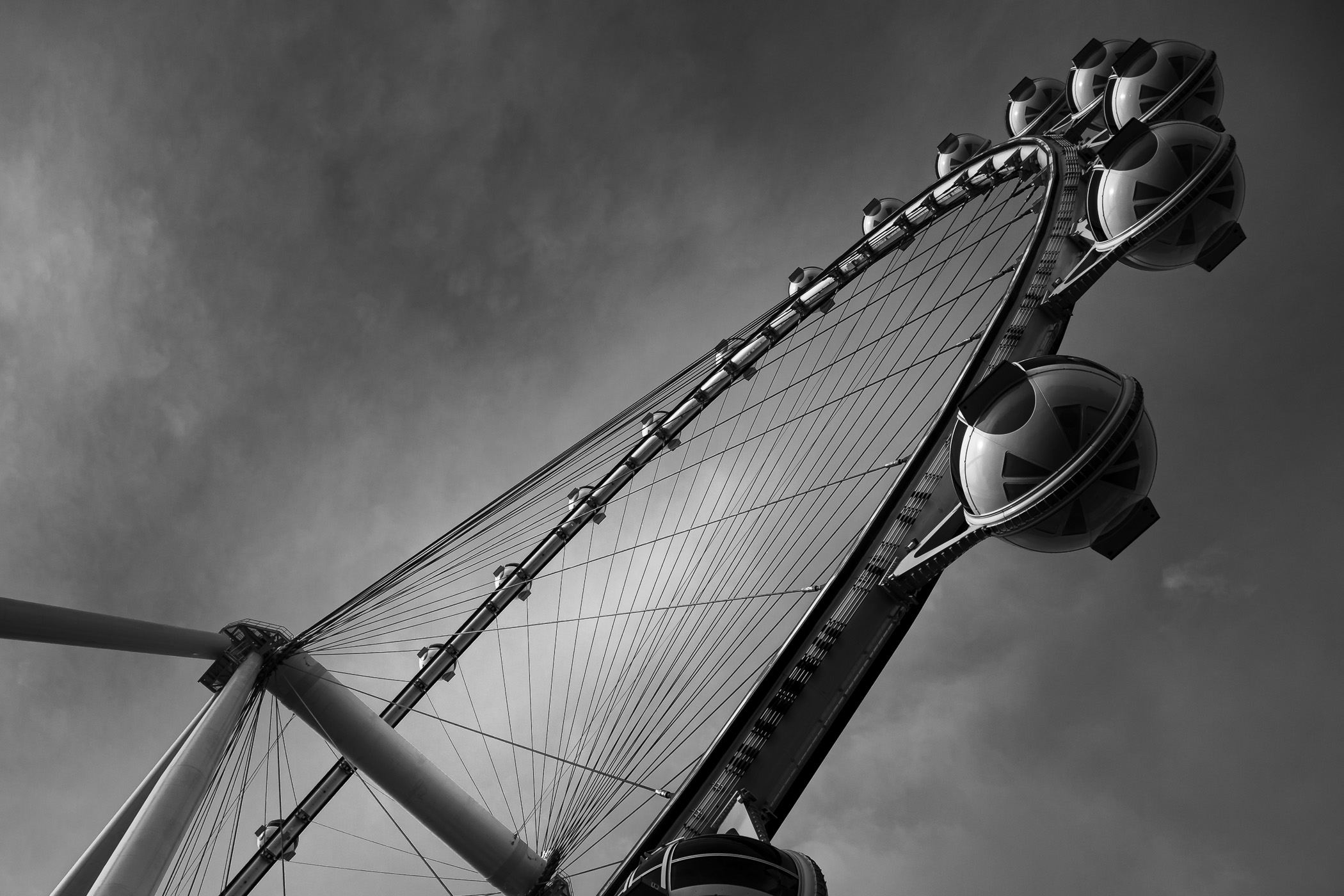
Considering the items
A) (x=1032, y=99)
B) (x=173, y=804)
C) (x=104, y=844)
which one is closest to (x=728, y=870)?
(x=173, y=804)

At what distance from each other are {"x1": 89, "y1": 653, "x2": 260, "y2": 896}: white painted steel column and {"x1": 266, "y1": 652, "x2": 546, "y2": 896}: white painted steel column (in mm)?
962

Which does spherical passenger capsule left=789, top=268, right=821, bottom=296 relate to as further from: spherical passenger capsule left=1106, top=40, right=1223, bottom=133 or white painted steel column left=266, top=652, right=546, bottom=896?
white painted steel column left=266, top=652, right=546, bottom=896

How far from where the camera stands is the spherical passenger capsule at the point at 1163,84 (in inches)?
610

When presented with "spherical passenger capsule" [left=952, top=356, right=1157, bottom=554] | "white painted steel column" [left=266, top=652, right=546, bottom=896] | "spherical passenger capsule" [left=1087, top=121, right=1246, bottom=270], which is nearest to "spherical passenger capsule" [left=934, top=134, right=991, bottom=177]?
"spherical passenger capsule" [left=1087, top=121, right=1246, bottom=270]

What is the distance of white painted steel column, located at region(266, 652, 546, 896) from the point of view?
14.5 metres

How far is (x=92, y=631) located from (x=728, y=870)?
9333mm

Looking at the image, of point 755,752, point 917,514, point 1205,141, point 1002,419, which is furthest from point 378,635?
point 1205,141

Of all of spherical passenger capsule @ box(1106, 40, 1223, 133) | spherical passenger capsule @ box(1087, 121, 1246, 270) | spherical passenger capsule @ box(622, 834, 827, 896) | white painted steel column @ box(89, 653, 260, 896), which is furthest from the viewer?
spherical passenger capsule @ box(1106, 40, 1223, 133)

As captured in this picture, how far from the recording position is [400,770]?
14.5m

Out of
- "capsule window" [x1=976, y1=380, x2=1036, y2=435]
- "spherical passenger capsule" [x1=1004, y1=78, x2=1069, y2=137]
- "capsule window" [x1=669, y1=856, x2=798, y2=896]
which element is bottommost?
"capsule window" [x1=669, y1=856, x2=798, y2=896]

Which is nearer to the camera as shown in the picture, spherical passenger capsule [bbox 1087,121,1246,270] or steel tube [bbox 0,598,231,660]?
steel tube [bbox 0,598,231,660]

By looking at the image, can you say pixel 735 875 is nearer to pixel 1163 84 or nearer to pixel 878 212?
pixel 1163 84

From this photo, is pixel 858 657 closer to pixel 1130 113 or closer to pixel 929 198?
pixel 1130 113

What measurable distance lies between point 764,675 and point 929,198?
52.6 ft
